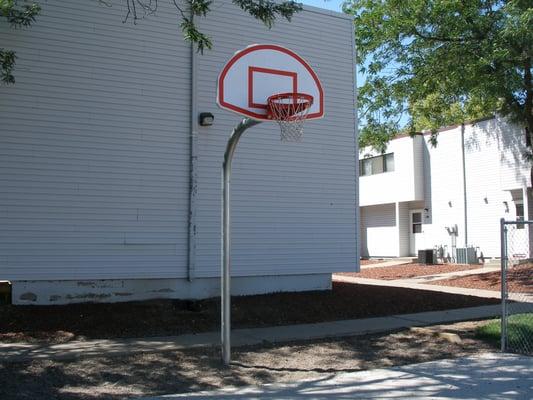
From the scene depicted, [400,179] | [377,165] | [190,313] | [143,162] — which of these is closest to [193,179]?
[143,162]

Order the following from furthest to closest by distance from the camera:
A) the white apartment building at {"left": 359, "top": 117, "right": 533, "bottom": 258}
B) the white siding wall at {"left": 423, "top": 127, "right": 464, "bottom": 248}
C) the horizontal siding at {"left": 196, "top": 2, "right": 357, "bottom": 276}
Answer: the white siding wall at {"left": 423, "top": 127, "right": 464, "bottom": 248} → the white apartment building at {"left": 359, "top": 117, "right": 533, "bottom": 258} → the horizontal siding at {"left": 196, "top": 2, "right": 357, "bottom": 276}

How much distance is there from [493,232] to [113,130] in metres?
16.7

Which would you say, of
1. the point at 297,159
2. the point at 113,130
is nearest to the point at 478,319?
the point at 297,159

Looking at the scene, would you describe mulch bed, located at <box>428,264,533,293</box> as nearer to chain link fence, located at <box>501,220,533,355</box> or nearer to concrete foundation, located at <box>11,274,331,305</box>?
chain link fence, located at <box>501,220,533,355</box>

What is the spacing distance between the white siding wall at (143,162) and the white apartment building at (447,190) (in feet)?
31.9

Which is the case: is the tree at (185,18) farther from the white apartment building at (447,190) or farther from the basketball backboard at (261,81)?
the white apartment building at (447,190)

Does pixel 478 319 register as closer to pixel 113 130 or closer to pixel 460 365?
pixel 460 365

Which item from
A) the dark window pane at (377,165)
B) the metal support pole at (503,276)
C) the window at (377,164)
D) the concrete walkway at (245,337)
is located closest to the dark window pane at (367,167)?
the window at (377,164)

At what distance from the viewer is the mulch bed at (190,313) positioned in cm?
912

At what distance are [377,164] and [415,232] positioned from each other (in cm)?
376

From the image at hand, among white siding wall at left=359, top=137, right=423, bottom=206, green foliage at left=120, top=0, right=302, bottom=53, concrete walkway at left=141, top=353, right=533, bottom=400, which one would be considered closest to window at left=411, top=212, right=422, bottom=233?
white siding wall at left=359, top=137, right=423, bottom=206

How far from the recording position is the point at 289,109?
7703 millimetres

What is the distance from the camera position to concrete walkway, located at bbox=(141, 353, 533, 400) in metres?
6.07

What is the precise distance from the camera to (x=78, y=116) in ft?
35.3
